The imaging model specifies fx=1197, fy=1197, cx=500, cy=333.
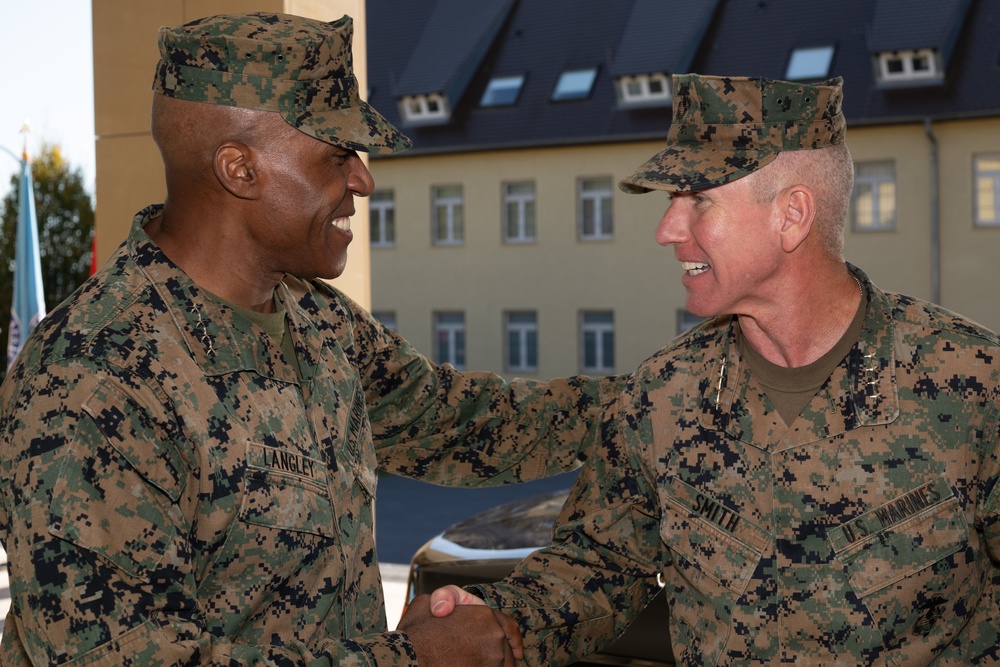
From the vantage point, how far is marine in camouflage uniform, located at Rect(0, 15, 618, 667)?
184 cm

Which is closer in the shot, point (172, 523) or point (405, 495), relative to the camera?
point (172, 523)

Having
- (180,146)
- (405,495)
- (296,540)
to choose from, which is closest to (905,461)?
(296,540)

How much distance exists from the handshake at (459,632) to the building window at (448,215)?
2271cm

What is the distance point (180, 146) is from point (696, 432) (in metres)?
1.16

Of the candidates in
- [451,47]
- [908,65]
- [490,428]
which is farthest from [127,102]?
[451,47]

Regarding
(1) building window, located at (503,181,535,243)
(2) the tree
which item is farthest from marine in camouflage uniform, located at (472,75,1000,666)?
(2) the tree

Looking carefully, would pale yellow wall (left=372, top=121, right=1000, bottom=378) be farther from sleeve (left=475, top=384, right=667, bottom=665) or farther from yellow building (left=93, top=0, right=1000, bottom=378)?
sleeve (left=475, top=384, right=667, bottom=665)

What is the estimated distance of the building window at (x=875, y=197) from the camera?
2144cm

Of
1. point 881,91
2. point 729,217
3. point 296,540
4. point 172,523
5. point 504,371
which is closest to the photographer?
point 172,523

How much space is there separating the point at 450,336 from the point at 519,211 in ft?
10.3

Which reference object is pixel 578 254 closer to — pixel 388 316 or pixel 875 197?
pixel 388 316

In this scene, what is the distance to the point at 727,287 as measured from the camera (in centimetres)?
231

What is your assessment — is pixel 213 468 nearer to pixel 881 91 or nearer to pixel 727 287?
pixel 727 287

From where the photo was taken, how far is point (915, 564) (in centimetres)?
222
